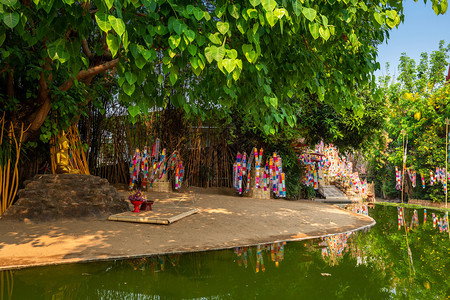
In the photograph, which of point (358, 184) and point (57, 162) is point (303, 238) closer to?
point (57, 162)

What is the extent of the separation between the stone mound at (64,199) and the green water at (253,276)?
2284mm

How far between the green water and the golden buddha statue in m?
3.30

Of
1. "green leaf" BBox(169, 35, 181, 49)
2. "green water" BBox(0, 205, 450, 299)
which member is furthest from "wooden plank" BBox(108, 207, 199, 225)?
"green leaf" BBox(169, 35, 181, 49)

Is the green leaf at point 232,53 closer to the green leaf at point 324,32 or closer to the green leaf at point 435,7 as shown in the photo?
the green leaf at point 324,32

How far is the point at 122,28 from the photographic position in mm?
1808

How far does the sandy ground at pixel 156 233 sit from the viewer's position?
4.01 meters

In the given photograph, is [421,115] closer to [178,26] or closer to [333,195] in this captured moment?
[333,195]

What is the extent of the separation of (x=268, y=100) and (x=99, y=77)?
5757 mm

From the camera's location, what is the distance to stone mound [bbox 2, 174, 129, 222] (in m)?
5.41

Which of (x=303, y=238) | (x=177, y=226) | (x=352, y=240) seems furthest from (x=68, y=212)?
(x=352, y=240)

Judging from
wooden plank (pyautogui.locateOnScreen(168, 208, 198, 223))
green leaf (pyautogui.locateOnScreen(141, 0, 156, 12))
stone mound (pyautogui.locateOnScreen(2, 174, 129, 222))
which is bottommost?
wooden plank (pyautogui.locateOnScreen(168, 208, 198, 223))

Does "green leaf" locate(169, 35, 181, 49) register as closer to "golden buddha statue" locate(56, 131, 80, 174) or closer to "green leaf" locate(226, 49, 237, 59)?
"green leaf" locate(226, 49, 237, 59)

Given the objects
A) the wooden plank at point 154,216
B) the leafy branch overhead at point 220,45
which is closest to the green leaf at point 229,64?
the leafy branch overhead at point 220,45

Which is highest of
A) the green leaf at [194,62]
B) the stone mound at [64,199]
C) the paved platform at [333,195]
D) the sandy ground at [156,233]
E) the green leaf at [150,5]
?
the green leaf at [150,5]
